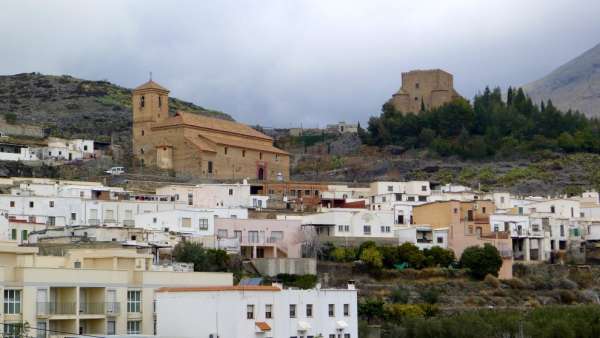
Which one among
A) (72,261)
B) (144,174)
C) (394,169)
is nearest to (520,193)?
(394,169)

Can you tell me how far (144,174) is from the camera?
9369 cm

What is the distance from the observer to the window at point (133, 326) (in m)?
44.5

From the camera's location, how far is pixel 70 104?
443 feet

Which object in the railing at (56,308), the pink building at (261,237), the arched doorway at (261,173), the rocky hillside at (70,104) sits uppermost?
the rocky hillside at (70,104)

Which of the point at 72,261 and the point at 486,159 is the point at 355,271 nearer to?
the point at 72,261

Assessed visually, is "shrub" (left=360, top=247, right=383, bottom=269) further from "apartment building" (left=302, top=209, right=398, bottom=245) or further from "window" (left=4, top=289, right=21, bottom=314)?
"window" (left=4, top=289, right=21, bottom=314)

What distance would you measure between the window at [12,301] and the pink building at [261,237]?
30.2m

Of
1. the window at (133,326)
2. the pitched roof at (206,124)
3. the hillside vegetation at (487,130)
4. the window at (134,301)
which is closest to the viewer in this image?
the window at (133,326)

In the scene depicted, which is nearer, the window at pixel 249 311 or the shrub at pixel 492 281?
the window at pixel 249 311

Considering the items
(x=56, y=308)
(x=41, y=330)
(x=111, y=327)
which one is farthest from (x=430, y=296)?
(x=41, y=330)

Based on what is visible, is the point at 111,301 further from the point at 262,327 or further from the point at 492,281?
the point at 492,281

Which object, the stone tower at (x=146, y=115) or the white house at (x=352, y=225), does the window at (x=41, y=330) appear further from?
the stone tower at (x=146, y=115)

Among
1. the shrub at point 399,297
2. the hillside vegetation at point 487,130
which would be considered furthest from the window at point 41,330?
the hillside vegetation at point 487,130

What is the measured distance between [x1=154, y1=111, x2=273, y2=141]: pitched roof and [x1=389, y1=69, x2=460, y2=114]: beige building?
27128 mm
